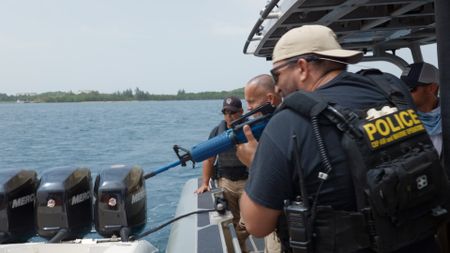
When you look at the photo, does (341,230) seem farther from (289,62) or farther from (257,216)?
(289,62)

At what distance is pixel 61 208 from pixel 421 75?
2.30 metres

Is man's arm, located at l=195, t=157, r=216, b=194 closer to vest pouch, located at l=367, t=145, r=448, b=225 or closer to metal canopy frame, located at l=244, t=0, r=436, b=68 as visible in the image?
metal canopy frame, located at l=244, t=0, r=436, b=68

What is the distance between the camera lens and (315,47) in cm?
137

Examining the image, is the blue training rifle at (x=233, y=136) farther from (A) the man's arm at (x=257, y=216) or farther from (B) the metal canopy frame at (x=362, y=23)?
(A) the man's arm at (x=257, y=216)

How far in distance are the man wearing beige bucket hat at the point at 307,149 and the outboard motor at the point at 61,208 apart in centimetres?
196

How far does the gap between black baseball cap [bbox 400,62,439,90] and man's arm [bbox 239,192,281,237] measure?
1341mm

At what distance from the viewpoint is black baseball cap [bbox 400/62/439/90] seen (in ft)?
7.54

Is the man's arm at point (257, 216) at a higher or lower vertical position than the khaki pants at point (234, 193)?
higher

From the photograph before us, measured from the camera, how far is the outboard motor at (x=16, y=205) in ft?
9.91

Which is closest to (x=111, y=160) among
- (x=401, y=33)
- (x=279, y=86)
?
(x=401, y=33)

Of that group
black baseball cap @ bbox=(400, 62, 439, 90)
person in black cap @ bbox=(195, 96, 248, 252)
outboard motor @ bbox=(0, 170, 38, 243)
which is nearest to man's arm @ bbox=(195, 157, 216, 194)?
→ person in black cap @ bbox=(195, 96, 248, 252)

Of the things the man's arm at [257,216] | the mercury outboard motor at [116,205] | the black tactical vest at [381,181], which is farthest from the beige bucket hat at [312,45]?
the mercury outboard motor at [116,205]

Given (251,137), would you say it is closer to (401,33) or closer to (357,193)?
(357,193)

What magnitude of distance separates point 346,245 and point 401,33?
7.70ft
